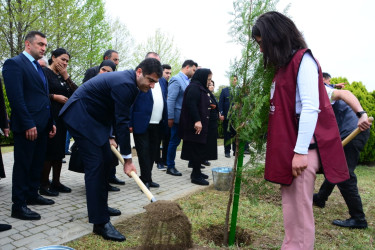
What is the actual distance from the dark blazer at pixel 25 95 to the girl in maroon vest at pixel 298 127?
9.64ft

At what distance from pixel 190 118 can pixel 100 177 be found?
8.95ft

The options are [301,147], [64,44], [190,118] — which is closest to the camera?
[301,147]

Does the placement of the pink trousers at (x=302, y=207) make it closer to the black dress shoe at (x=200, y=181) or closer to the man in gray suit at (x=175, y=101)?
the black dress shoe at (x=200, y=181)

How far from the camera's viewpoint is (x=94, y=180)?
326cm

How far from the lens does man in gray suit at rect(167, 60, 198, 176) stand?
653 centimetres

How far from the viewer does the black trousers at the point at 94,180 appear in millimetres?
3254

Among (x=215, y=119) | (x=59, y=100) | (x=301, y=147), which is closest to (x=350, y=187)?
(x=301, y=147)

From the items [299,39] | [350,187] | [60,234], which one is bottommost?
[60,234]

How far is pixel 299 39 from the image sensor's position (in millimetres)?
2279

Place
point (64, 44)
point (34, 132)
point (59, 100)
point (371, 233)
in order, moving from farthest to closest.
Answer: point (64, 44), point (59, 100), point (371, 233), point (34, 132)

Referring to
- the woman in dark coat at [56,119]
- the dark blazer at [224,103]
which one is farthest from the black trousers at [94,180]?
the dark blazer at [224,103]

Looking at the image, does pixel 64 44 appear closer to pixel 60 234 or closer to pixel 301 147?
pixel 60 234

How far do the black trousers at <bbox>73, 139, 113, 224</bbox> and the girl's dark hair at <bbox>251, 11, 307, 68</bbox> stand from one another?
2107 mm

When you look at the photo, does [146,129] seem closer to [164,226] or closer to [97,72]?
[97,72]
